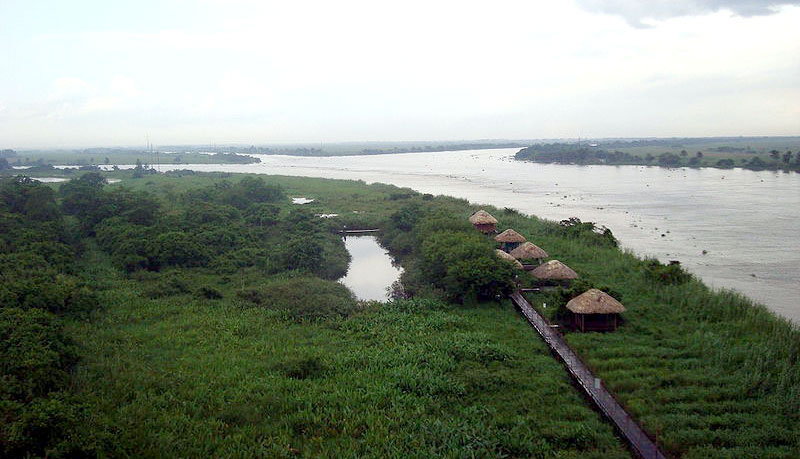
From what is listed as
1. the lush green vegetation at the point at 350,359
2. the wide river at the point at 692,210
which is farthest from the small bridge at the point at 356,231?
the wide river at the point at 692,210

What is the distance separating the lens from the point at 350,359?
11781mm

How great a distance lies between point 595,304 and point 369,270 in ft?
37.1

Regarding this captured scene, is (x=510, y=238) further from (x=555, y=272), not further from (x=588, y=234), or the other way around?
(x=555, y=272)

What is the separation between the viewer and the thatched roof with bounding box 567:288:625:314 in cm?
1298

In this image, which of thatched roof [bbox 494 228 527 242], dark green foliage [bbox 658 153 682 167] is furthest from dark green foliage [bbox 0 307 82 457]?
dark green foliage [bbox 658 153 682 167]

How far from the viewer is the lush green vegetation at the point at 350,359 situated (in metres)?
8.41

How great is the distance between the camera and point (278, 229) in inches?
1085

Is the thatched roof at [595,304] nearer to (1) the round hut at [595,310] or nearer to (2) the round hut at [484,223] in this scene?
(1) the round hut at [595,310]

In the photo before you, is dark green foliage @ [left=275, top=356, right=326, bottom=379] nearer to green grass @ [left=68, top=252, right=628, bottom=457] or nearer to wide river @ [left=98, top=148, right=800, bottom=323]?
green grass @ [left=68, top=252, right=628, bottom=457]

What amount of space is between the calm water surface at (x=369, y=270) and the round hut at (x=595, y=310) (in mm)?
6792

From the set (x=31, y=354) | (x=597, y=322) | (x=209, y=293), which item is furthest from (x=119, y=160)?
(x=597, y=322)

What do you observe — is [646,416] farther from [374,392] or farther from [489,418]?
[374,392]

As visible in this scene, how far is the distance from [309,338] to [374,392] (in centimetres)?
379

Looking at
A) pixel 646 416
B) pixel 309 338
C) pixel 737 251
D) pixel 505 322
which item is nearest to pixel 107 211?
pixel 309 338
